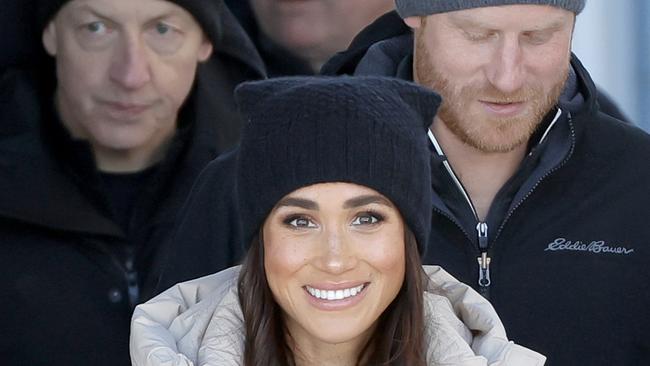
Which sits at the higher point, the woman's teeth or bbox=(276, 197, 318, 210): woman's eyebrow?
bbox=(276, 197, 318, 210): woman's eyebrow

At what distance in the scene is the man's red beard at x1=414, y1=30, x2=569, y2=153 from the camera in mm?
3105

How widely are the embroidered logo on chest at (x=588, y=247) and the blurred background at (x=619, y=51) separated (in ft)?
3.35

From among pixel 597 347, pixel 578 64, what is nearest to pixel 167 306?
pixel 597 347

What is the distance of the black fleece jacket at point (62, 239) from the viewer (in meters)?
3.41

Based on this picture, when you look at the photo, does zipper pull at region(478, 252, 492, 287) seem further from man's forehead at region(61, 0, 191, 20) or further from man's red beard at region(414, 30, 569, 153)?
man's forehead at region(61, 0, 191, 20)

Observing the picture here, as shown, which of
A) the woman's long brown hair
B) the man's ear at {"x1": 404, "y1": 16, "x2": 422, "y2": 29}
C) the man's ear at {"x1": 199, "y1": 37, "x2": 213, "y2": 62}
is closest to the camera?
the woman's long brown hair

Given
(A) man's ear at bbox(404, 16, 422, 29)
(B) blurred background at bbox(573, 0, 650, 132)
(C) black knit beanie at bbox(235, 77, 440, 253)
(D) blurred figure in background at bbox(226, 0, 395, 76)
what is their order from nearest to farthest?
(C) black knit beanie at bbox(235, 77, 440, 253), (A) man's ear at bbox(404, 16, 422, 29), (D) blurred figure in background at bbox(226, 0, 395, 76), (B) blurred background at bbox(573, 0, 650, 132)

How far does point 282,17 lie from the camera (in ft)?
12.1

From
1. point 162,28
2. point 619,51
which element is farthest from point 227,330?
point 619,51

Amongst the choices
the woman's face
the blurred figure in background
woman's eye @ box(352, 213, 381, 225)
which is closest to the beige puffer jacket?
the woman's face

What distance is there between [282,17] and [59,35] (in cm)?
53

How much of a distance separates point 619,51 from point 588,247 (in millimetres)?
1154

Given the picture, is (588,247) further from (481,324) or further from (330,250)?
(330,250)

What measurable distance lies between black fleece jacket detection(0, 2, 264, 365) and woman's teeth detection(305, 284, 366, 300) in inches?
38.4
